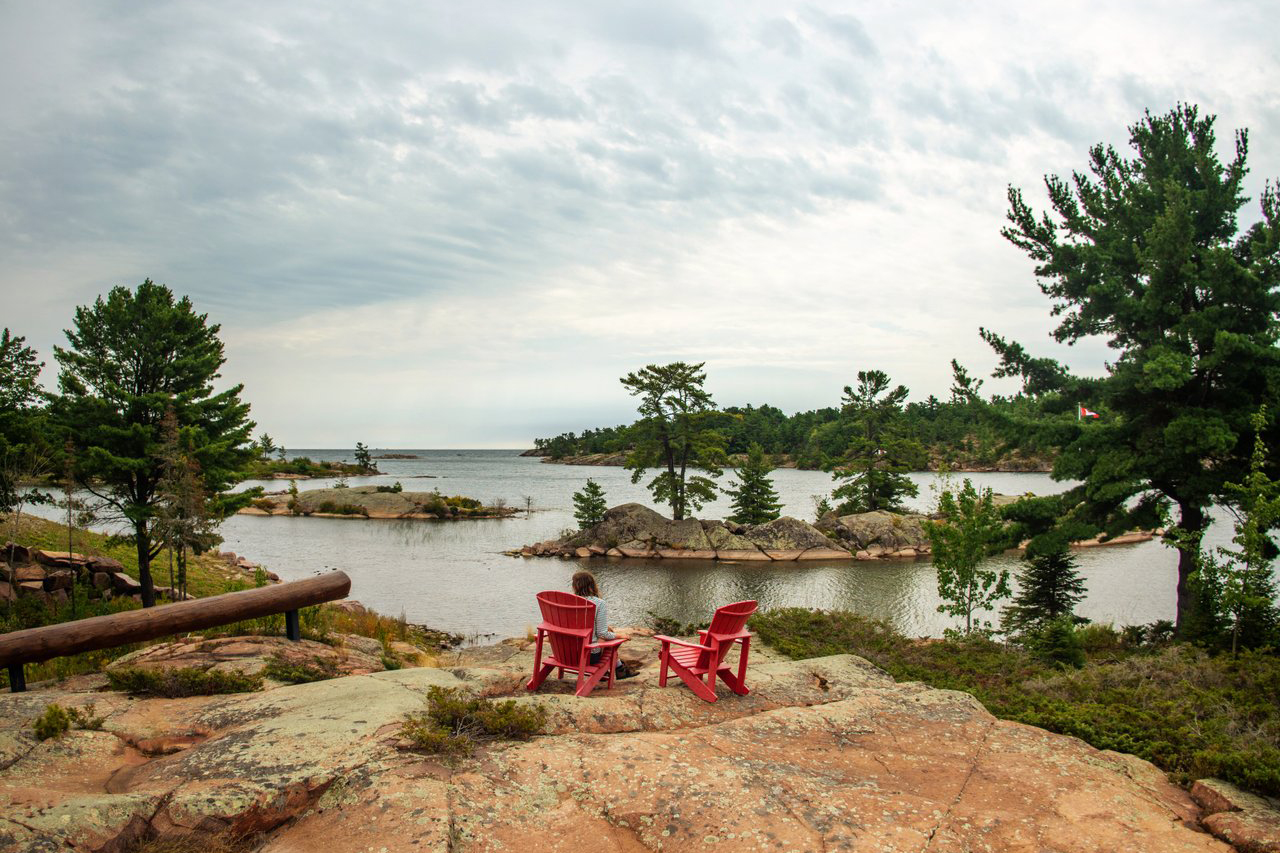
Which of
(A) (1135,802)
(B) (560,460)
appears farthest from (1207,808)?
(B) (560,460)

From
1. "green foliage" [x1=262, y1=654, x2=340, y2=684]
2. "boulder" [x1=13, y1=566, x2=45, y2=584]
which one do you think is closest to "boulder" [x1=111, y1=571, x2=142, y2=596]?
"boulder" [x1=13, y1=566, x2=45, y2=584]

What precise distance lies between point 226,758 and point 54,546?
64.6 ft

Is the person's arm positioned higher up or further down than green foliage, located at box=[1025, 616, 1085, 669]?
higher up

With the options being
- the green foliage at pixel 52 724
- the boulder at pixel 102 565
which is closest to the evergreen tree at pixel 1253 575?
the green foliage at pixel 52 724

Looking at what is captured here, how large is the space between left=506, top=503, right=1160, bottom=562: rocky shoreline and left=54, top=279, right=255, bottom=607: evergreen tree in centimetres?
1791

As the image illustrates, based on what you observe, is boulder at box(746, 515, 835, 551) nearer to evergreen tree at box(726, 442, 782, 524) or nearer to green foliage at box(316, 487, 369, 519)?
evergreen tree at box(726, 442, 782, 524)

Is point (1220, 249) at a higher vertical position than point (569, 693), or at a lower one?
higher

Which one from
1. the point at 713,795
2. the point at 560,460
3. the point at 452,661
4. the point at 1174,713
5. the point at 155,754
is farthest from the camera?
the point at 560,460

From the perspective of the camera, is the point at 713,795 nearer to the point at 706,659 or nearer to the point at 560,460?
the point at 706,659

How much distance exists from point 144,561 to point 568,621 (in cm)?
1281

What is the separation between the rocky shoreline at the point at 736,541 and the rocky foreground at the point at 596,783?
26617mm

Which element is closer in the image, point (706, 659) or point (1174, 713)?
point (1174, 713)

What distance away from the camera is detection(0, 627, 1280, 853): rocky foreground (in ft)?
14.0

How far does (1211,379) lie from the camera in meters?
13.9
